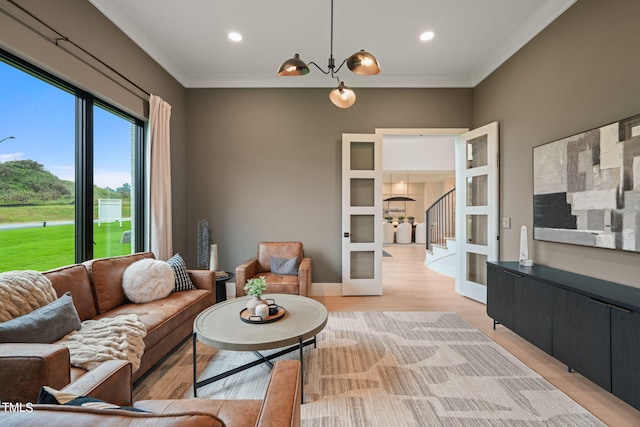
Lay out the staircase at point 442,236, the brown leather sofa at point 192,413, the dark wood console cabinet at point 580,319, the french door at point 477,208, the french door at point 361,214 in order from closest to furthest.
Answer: the brown leather sofa at point 192,413 < the dark wood console cabinet at point 580,319 < the french door at point 477,208 < the french door at point 361,214 < the staircase at point 442,236

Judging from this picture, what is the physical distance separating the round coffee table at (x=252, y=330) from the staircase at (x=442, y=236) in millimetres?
4012

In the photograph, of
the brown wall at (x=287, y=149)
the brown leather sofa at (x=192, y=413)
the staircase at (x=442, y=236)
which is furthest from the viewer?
the staircase at (x=442, y=236)

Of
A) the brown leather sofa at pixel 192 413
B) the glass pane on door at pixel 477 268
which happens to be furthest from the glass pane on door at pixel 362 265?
the brown leather sofa at pixel 192 413

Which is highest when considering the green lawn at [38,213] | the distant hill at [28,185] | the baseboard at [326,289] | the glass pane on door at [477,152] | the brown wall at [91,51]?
the brown wall at [91,51]

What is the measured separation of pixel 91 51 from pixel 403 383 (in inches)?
157

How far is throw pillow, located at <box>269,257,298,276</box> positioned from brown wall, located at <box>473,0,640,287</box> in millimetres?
2796

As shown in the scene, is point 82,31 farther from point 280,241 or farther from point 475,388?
point 475,388

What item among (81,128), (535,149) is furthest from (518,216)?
(81,128)

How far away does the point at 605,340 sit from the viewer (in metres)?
1.82

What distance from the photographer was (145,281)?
2566 mm

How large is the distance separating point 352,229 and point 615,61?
3205 millimetres

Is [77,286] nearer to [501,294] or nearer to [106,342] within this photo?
[106,342]

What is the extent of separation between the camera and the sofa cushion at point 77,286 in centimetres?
200

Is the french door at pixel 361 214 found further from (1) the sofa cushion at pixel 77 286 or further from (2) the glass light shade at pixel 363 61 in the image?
(1) the sofa cushion at pixel 77 286
